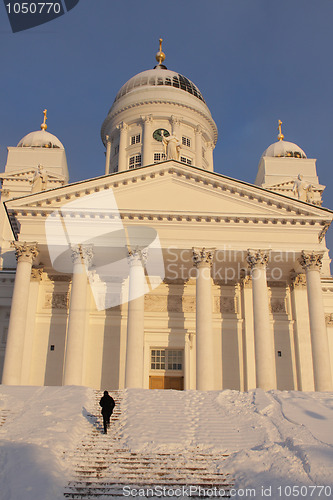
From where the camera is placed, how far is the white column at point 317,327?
23.8 meters

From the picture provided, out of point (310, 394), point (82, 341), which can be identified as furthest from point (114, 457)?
point (82, 341)

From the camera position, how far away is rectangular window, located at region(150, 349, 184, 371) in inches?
1109

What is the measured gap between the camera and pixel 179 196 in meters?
27.1

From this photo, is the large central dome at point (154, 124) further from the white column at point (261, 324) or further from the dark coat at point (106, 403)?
the dark coat at point (106, 403)

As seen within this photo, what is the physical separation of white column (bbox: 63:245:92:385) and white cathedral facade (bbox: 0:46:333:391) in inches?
2.1

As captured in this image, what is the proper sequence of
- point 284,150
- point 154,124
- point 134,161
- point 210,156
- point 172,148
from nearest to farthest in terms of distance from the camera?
point 172,148 < point 134,161 < point 154,124 < point 284,150 < point 210,156

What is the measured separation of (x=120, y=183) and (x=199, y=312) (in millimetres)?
7867

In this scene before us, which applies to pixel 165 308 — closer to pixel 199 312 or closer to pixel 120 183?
pixel 199 312

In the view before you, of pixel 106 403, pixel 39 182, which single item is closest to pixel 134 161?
pixel 39 182

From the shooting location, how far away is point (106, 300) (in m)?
28.6

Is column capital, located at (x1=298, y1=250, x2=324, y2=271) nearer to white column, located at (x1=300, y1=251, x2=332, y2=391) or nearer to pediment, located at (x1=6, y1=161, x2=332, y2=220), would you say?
white column, located at (x1=300, y1=251, x2=332, y2=391)

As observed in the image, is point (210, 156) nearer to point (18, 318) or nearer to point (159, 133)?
point (159, 133)

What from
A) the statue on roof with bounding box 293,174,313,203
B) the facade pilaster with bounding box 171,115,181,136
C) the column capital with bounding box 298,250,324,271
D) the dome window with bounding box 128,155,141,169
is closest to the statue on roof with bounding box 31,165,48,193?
the statue on roof with bounding box 293,174,313,203

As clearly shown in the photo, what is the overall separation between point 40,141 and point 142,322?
26509mm
